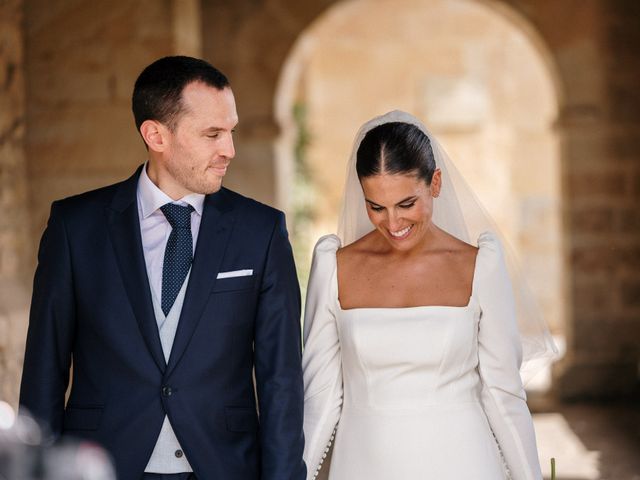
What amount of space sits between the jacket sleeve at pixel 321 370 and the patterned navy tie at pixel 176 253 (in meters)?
0.52

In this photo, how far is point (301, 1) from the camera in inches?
359

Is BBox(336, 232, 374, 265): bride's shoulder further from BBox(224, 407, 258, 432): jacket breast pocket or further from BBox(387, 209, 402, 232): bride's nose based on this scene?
BBox(224, 407, 258, 432): jacket breast pocket

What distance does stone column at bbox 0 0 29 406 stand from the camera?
5102 mm

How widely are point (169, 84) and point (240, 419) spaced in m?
0.82

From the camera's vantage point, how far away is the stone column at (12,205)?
5.10m

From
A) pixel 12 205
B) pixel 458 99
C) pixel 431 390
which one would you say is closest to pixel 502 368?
pixel 431 390

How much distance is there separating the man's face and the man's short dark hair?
0.05ft

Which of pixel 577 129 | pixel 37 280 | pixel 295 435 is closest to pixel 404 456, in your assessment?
pixel 295 435

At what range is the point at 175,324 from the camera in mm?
2617

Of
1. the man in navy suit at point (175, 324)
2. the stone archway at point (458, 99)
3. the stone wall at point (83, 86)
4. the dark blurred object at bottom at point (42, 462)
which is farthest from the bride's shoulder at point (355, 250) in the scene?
the stone archway at point (458, 99)

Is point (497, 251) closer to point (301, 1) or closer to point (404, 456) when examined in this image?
point (404, 456)

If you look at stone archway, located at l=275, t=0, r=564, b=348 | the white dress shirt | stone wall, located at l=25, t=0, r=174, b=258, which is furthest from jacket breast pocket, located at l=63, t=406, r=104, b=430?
stone archway, located at l=275, t=0, r=564, b=348

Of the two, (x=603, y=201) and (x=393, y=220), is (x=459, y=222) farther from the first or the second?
(x=603, y=201)

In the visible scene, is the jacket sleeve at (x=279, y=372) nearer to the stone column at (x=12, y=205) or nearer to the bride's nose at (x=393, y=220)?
the bride's nose at (x=393, y=220)
